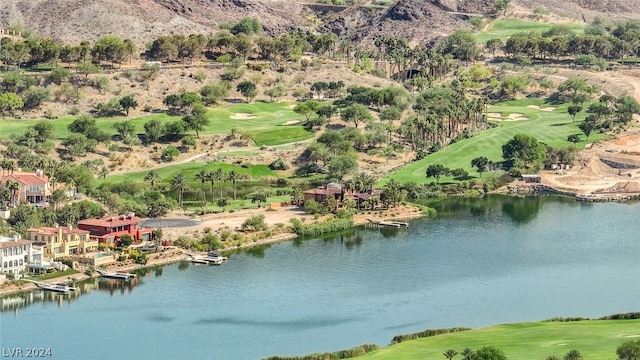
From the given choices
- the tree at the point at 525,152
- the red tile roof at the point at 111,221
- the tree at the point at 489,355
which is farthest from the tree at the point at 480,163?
the tree at the point at 489,355

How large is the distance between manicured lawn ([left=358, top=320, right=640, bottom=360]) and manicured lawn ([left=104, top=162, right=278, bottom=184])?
7065 cm

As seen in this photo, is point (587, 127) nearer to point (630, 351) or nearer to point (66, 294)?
point (66, 294)

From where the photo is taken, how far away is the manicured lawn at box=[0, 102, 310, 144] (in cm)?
16725

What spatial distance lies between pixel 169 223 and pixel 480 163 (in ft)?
165

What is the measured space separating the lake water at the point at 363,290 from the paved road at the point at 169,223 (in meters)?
9.81

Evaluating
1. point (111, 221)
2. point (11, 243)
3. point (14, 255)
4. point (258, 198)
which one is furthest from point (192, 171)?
point (14, 255)

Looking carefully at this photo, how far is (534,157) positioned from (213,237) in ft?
196

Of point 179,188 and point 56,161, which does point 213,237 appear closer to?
point 179,188

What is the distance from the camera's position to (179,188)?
145 metres

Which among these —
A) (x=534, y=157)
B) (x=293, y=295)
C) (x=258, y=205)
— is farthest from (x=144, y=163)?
(x=293, y=295)

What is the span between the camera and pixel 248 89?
640 feet

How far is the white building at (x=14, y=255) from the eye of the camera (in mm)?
107812

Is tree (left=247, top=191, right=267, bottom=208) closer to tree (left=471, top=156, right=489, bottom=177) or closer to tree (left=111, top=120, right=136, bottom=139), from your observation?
tree (left=111, top=120, right=136, bottom=139)

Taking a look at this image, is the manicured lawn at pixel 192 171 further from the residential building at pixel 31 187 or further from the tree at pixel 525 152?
the tree at pixel 525 152
